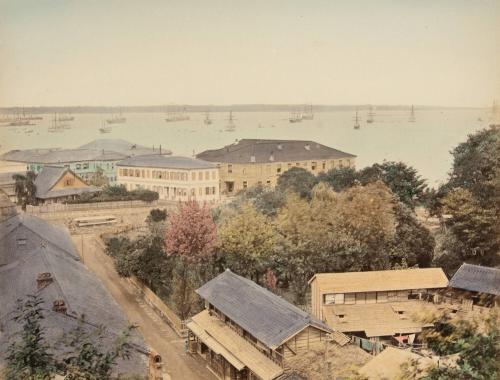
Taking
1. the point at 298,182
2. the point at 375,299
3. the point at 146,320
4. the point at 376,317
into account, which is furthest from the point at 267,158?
the point at 146,320

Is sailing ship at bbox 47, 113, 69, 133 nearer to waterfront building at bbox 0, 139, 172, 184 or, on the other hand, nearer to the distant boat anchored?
waterfront building at bbox 0, 139, 172, 184

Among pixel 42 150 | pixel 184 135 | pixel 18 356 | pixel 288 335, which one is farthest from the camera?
pixel 184 135

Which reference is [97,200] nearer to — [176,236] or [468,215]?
[176,236]

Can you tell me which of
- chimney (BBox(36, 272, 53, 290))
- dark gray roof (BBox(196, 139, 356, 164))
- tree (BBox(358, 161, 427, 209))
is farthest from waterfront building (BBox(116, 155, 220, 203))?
tree (BBox(358, 161, 427, 209))

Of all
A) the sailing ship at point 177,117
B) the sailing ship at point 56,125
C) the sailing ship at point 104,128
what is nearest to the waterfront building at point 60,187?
the sailing ship at point 56,125

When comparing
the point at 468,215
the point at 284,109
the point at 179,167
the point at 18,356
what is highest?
the point at 284,109

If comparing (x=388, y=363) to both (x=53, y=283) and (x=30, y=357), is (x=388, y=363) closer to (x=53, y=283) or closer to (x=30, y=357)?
(x=30, y=357)

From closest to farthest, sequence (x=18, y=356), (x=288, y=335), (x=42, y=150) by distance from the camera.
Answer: (x=18, y=356)
(x=288, y=335)
(x=42, y=150)

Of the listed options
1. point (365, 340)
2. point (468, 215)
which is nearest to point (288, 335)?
point (365, 340)
